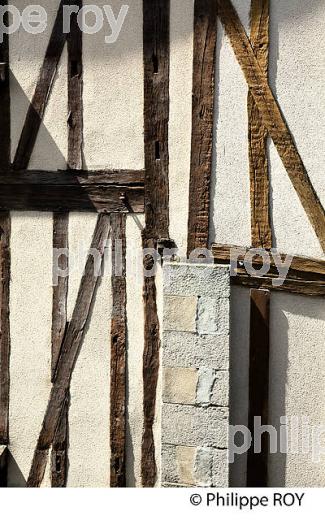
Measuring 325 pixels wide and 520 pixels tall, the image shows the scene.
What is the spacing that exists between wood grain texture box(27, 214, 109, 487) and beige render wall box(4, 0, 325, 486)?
6 centimetres

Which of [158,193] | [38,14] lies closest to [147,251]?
[158,193]

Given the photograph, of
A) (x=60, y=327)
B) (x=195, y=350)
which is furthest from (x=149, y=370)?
(x=60, y=327)

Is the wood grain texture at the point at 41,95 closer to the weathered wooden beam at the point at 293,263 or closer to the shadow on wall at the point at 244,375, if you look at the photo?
the weathered wooden beam at the point at 293,263

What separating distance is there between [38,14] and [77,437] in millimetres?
2765

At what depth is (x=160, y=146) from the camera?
3.68m

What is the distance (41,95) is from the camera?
3830 millimetres

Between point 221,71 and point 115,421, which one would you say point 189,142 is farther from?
point 115,421

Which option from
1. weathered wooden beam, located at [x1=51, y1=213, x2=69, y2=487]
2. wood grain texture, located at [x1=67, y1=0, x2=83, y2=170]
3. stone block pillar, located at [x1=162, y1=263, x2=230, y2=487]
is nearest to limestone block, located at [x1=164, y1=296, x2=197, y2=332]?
stone block pillar, located at [x1=162, y1=263, x2=230, y2=487]

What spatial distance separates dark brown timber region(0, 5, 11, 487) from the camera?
3879mm

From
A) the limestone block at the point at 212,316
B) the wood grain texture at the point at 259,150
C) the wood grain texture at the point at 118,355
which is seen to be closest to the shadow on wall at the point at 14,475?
the wood grain texture at the point at 118,355

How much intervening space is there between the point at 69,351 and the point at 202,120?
172 cm

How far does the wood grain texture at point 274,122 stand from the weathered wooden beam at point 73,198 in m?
0.90

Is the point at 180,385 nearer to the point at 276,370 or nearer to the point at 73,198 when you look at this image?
the point at 276,370

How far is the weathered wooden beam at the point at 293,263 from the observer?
3498 mm
